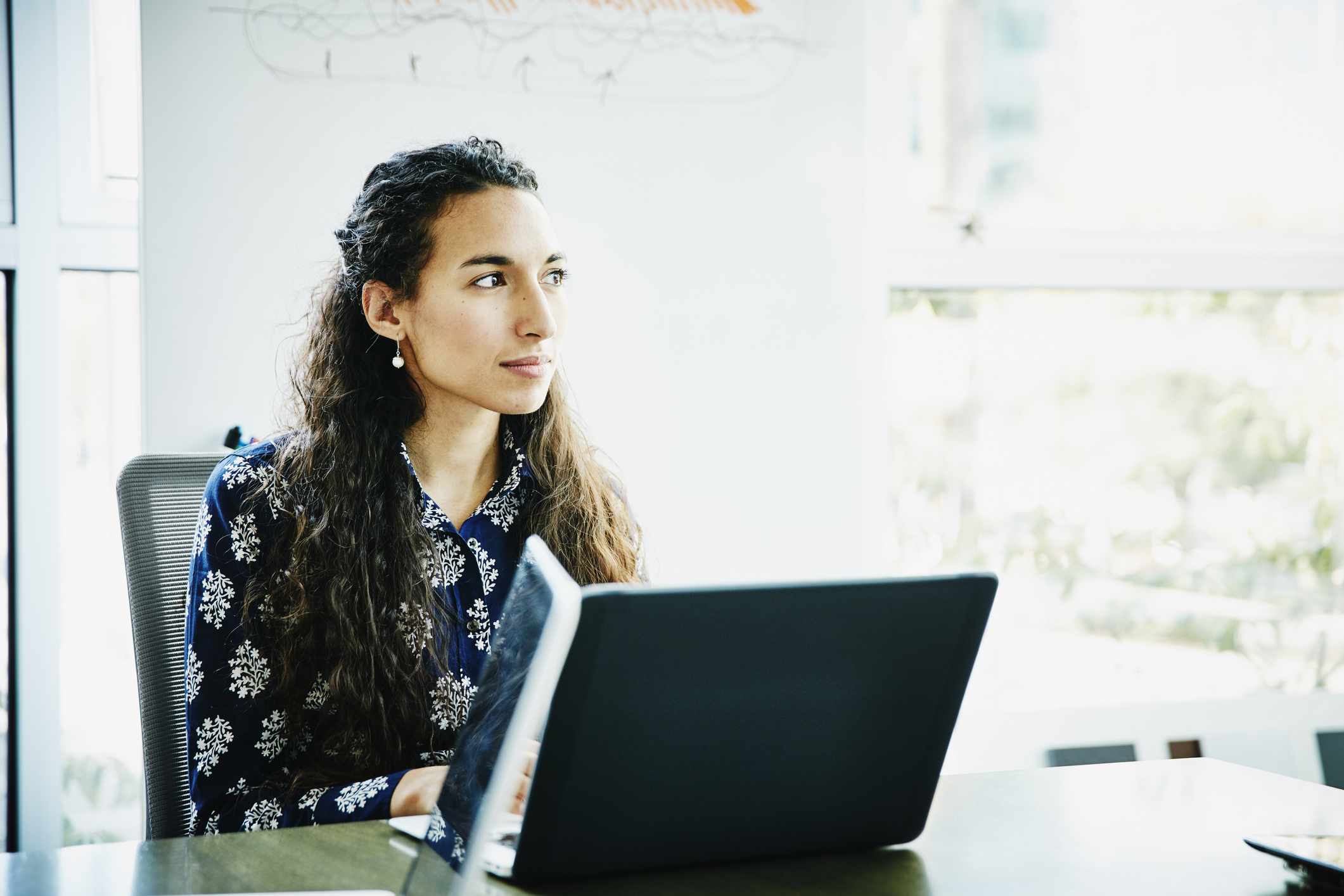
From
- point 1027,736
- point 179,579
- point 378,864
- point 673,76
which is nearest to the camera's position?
point 378,864

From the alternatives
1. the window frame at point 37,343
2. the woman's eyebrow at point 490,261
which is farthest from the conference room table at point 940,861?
the window frame at point 37,343

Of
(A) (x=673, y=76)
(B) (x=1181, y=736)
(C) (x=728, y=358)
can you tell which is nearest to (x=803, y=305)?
(C) (x=728, y=358)

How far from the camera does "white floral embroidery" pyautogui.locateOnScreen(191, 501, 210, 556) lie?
4.35 ft

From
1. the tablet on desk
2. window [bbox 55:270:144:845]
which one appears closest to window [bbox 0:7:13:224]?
window [bbox 55:270:144:845]

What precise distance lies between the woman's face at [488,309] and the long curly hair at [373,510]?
0.09 ft

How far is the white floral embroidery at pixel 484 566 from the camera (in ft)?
4.84

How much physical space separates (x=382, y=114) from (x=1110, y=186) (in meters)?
1.58

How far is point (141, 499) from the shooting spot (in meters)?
1.34

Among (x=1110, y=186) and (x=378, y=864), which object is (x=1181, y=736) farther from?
(x=378, y=864)

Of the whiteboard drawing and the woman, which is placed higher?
the whiteboard drawing

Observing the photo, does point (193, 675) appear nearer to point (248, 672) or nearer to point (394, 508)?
point (248, 672)

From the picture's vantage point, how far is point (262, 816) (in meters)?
1.19

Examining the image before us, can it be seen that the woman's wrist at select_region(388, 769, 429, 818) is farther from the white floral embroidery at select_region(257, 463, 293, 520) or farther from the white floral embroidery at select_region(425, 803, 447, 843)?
the white floral embroidery at select_region(257, 463, 293, 520)

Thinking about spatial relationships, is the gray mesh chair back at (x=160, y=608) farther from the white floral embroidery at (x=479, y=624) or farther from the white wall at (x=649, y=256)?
the white wall at (x=649, y=256)
